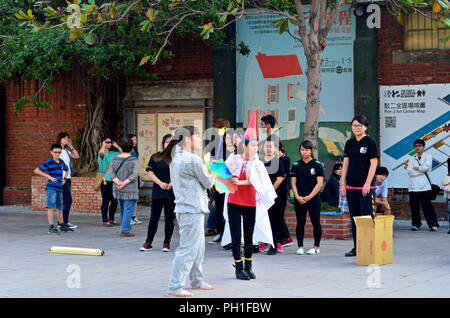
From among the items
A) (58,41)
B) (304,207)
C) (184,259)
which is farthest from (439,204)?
(184,259)

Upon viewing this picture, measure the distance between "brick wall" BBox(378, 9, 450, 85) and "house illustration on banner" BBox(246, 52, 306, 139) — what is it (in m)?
1.96

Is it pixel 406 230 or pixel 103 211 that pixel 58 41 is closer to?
pixel 103 211

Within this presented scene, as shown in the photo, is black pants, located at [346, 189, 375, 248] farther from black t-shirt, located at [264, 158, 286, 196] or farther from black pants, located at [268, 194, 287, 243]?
black pants, located at [268, 194, 287, 243]

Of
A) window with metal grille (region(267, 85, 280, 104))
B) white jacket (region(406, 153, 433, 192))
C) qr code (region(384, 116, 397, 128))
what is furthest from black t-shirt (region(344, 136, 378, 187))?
window with metal grille (region(267, 85, 280, 104))

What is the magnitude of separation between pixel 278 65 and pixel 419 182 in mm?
4762

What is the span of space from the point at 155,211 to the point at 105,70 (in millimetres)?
6373

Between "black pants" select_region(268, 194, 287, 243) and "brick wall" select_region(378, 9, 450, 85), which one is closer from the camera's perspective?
"black pants" select_region(268, 194, 287, 243)

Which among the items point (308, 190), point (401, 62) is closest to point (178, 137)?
point (308, 190)

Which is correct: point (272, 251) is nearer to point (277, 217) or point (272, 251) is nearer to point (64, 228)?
point (277, 217)

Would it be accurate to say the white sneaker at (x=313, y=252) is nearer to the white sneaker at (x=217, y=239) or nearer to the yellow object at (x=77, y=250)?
the white sneaker at (x=217, y=239)

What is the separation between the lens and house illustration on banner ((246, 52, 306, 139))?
1928cm

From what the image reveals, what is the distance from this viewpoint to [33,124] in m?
23.1

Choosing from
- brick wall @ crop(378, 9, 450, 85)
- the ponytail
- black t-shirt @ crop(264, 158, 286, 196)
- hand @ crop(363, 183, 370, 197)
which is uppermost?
brick wall @ crop(378, 9, 450, 85)

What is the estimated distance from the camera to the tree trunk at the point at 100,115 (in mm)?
21234
